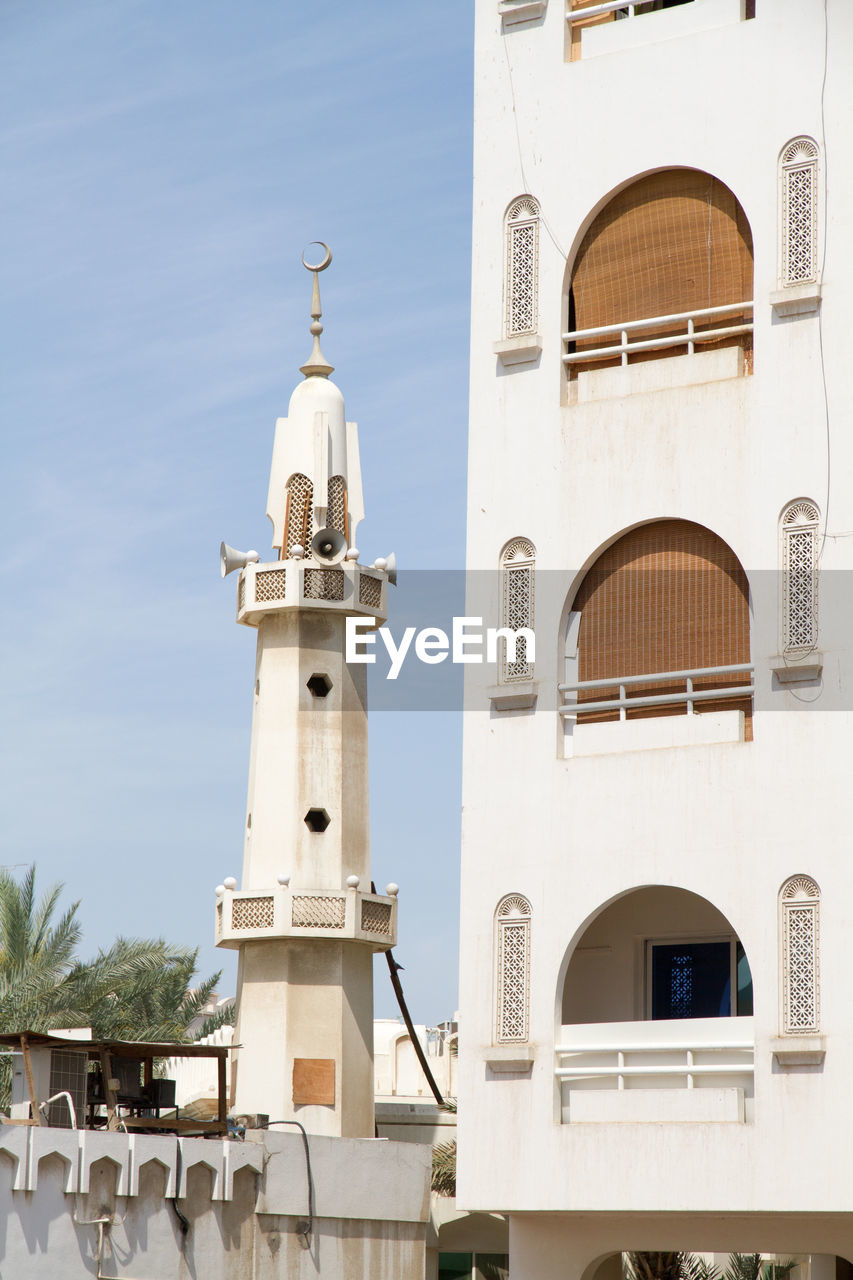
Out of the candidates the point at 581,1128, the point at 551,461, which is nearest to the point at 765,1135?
the point at 581,1128

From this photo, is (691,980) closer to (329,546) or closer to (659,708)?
(659,708)

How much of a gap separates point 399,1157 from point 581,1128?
7251mm

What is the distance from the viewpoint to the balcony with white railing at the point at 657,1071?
1948 cm

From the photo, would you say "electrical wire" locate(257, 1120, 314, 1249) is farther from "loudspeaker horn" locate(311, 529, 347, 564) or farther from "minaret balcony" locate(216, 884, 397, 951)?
"loudspeaker horn" locate(311, 529, 347, 564)

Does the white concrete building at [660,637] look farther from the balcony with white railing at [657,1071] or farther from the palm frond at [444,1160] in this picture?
the palm frond at [444,1160]

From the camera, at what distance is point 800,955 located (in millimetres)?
19172

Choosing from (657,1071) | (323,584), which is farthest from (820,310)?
(323,584)

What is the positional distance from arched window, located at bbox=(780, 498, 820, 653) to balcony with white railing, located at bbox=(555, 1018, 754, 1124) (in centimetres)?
379

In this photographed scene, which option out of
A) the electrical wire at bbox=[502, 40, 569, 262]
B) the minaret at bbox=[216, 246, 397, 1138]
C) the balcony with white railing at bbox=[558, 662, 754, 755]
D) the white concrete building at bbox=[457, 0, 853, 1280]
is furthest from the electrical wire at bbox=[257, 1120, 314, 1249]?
the electrical wire at bbox=[502, 40, 569, 262]

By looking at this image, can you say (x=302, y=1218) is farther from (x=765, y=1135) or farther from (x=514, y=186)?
(x=514, y=186)

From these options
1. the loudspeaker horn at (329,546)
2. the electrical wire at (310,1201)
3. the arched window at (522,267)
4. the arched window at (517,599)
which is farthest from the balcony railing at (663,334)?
the electrical wire at (310,1201)

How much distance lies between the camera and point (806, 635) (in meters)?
19.7

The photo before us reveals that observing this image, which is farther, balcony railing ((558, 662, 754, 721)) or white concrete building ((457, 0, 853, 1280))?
balcony railing ((558, 662, 754, 721))

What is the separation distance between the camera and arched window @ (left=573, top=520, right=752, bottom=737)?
2066 cm
